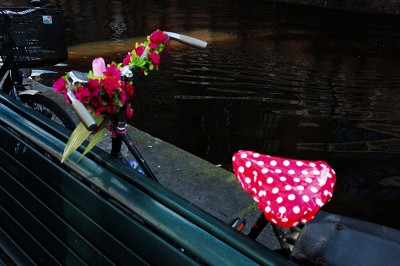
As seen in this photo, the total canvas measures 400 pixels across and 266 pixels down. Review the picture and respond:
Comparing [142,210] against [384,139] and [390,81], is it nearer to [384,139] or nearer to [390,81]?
[384,139]

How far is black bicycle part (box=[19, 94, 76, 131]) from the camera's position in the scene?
3312 mm

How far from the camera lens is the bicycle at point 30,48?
3379 mm

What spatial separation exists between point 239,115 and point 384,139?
1753mm

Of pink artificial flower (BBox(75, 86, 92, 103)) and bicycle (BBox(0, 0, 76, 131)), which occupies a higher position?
pink artificial flower (BBox(75, 86, 92, 103))

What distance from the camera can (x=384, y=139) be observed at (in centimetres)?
477

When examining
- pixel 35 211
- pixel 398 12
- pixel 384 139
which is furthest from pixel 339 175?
pixel 398 12

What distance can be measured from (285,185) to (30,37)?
290cm

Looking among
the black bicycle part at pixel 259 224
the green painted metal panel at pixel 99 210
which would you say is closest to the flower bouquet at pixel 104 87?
the green painted metal panel at pixel 99 210

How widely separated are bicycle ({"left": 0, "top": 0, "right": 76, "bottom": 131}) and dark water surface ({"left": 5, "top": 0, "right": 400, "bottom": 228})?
5.05ft

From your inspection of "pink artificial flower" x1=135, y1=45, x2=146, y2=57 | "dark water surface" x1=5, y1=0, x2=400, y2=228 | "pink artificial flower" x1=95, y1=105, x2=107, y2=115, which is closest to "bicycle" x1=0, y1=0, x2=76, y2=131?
"dark water surface" x1=5, y1=0, x2=400, y2=228

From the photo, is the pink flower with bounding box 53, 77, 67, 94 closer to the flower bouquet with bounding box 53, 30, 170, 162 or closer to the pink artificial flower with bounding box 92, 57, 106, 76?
the flower bouquet with bounding box 53, 30, 170, 162

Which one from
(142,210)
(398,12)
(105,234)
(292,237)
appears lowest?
(398,12)

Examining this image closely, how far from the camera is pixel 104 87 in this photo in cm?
156

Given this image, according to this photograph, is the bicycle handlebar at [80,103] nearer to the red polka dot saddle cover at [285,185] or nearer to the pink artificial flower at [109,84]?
the pink artificial flower at [109,84]
